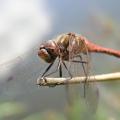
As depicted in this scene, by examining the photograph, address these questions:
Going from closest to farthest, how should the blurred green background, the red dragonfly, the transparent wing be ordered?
the red dragonfly
the transparent wing
the blurred green background

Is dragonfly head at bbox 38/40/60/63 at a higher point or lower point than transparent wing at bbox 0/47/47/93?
higher

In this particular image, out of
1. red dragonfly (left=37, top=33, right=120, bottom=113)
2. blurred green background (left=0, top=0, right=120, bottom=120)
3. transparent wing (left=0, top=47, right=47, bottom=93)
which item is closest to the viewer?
red dragonfly (left=37, top=33, right=120, bottom=113)

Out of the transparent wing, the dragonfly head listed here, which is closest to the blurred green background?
the transparent wing

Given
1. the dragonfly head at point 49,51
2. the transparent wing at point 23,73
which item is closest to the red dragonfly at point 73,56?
the dragonfly head at point 49,51

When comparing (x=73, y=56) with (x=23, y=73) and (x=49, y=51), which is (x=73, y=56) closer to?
(x=49, y=51)

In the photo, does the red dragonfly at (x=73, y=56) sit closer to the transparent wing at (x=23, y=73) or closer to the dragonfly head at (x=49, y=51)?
the dragonfly head at (x=49, y=51)

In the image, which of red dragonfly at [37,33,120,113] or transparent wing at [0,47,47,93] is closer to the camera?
red dragonfly at [37,33,120,113]

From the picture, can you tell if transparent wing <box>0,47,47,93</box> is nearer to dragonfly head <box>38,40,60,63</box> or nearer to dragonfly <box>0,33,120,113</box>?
dragonfly <box>0,33,120,113</box>

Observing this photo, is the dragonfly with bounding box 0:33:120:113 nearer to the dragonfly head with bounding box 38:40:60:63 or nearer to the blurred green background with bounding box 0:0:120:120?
the dragonfly head with bounding box 38:40:60:63

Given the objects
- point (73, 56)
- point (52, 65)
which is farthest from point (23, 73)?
point (73, 56)
